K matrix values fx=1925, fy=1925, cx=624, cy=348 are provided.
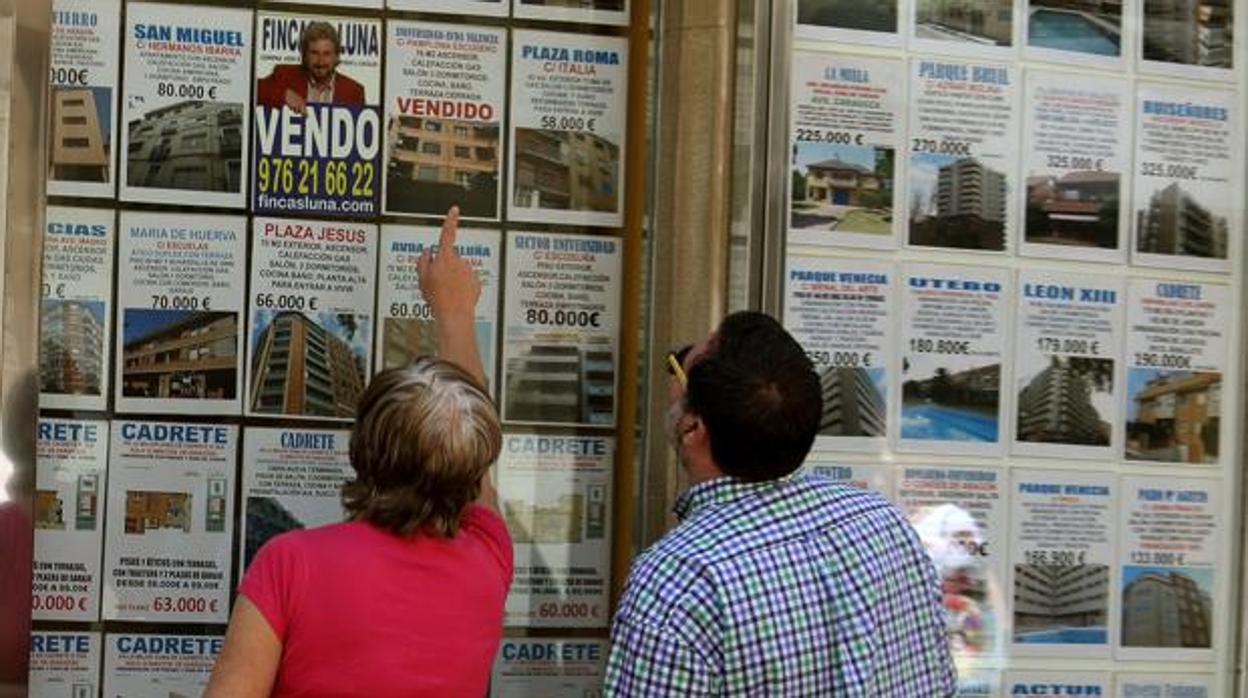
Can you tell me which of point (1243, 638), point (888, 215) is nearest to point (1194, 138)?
point (888, 215)

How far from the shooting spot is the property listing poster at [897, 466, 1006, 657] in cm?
497

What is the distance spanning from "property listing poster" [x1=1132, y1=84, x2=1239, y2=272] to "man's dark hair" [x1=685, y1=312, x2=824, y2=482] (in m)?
2.35

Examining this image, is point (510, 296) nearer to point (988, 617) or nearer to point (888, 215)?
point (888, 215)

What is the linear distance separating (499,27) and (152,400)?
4.09ft

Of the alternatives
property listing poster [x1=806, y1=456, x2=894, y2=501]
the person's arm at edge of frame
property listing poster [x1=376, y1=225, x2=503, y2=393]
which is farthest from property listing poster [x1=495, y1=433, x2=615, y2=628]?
property listing poster [x1=806, y1=456, x2=894, y2=501]

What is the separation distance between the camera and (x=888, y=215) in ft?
16.1

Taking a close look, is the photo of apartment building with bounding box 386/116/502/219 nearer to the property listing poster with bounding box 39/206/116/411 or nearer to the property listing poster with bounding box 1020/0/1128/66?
the property listing poster with bounding box 39/206/116/411

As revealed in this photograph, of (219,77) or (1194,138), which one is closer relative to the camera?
(219,77)

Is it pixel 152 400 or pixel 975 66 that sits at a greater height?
pixel 975 66

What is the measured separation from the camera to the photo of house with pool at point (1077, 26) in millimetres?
5051

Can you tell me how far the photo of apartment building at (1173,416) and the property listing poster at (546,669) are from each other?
1554 mm

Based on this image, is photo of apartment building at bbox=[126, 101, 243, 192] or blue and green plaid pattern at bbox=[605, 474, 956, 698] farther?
photo of apartment building at bbox=[126, 101, 243, 192]

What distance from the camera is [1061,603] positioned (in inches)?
199

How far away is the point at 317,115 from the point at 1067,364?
2.04 meters
